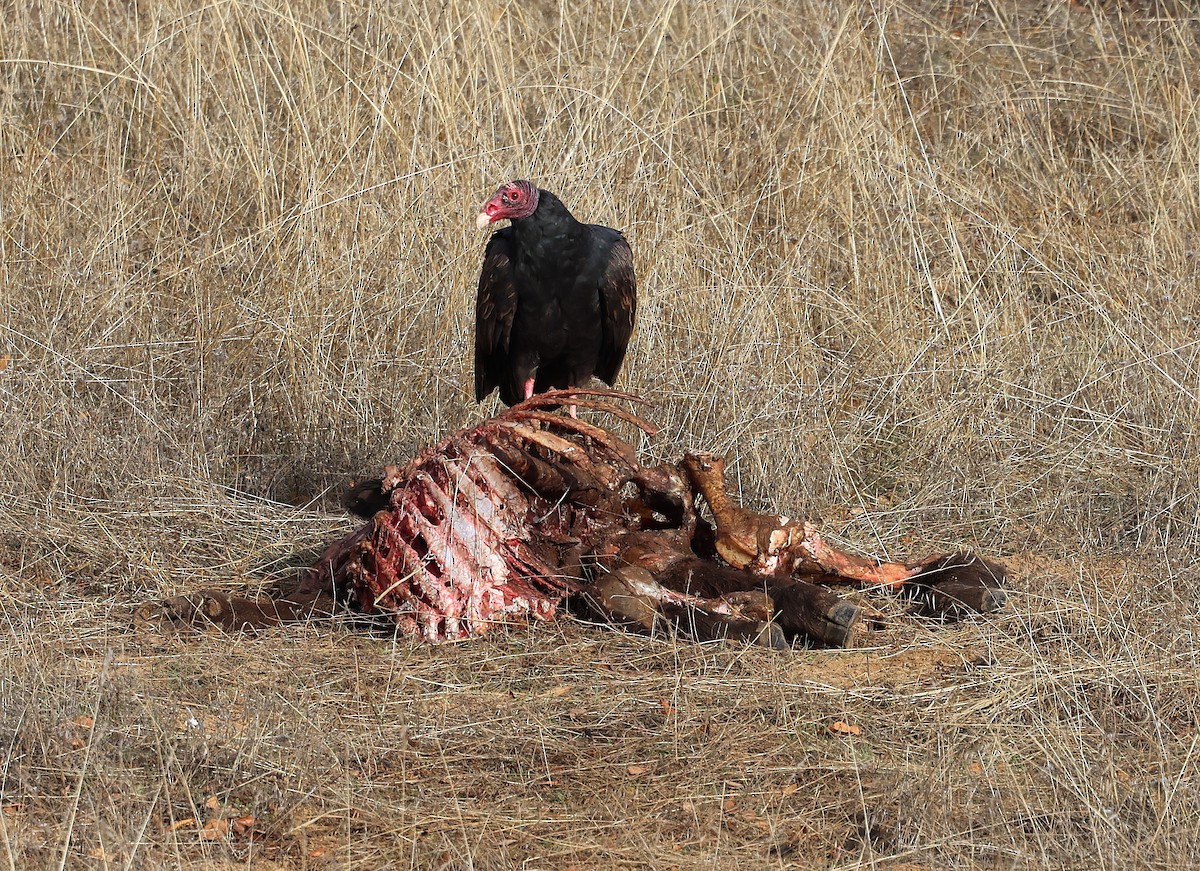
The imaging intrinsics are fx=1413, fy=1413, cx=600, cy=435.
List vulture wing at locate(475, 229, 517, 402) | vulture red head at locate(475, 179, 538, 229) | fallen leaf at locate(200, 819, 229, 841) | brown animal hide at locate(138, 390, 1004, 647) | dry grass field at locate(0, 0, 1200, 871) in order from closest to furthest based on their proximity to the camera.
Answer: fallen leaf at locate(200, 819, 229, 841) < dry grass field at locate(0, 0, 1200, 871) < brown animal hide at locate(138, 390, 1004, 647) < vulture red head at locate(475, 179, 538, 229) < vulture wing at locate(475, 229, 517, 402)

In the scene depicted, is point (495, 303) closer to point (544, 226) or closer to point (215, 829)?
point (544, 226)

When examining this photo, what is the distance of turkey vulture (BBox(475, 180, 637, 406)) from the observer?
4551mm

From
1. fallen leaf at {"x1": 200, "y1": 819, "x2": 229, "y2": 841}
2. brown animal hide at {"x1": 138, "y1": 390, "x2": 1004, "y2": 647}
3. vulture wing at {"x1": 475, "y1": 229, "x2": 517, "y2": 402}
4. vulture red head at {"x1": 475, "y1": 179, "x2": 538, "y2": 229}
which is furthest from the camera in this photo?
vulture wing at {"x1": 475, "y1": 229, "x2": 517, "y2": 402}

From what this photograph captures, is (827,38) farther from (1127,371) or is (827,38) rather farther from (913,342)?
(1127,371)

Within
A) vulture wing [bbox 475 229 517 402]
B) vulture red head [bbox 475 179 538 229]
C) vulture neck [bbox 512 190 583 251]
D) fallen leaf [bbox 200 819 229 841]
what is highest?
vulture red head [bbox 475 179 538 229]

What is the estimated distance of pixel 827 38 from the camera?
639 centimetres

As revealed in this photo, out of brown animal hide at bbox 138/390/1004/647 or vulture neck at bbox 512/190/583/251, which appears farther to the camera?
vulture neck at bbox 512/190/583/251

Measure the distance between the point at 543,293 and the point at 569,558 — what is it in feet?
4.01

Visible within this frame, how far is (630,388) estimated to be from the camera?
17.0ft

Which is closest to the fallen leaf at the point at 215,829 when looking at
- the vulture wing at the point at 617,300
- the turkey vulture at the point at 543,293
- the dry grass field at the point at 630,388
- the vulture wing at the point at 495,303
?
the dry grass field at the point at 630,388

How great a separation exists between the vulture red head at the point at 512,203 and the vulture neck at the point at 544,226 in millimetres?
23

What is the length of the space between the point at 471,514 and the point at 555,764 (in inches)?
32.7

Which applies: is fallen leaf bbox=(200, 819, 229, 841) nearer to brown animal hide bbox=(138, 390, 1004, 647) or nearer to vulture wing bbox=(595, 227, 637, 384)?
brown animal hide bbox=(138, 390, 1004, 647)

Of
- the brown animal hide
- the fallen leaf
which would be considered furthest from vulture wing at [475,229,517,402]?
the fallen leaf
